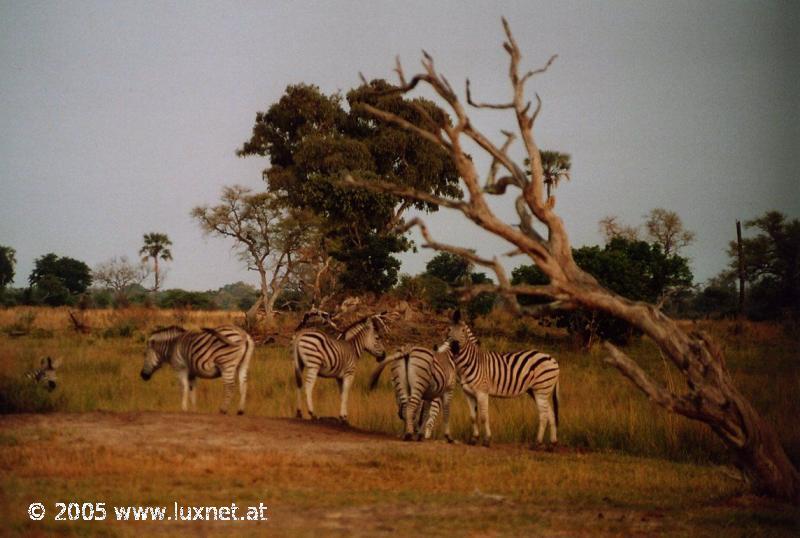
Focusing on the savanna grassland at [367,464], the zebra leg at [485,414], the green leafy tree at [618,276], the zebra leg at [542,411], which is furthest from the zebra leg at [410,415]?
the green leafy tree at [618,276]

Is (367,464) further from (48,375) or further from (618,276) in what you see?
(618,276)

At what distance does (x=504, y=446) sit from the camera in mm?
13227

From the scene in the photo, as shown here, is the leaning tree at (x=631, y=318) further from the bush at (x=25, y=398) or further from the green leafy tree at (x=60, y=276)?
the green leafy tree at (x=60, y=276)

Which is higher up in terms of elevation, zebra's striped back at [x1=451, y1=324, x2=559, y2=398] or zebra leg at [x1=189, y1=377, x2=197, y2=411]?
zebra's striped back at [x1=451, y1=324, x2=559, y2=398]

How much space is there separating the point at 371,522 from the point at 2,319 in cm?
2738

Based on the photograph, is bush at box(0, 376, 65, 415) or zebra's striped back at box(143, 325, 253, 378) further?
zebra's striped back at box(143, 325, 253, 378)

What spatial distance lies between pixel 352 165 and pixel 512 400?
20.9m

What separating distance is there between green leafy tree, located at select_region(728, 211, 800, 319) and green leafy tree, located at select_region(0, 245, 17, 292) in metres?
37.2

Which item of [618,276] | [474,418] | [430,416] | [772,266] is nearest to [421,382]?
[430,416]

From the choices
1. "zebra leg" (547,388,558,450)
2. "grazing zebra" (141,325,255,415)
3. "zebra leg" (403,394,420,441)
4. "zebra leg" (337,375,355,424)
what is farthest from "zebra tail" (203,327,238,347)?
"zebra leg" (547,388,558,450)

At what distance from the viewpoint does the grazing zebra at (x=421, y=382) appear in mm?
12961

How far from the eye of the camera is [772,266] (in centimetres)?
4281

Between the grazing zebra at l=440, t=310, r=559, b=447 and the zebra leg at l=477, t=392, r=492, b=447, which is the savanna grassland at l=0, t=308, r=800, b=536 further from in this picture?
the grazing zebra at l=440, t=310, r=559, b=447

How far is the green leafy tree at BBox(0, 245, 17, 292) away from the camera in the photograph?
50.2 meters
